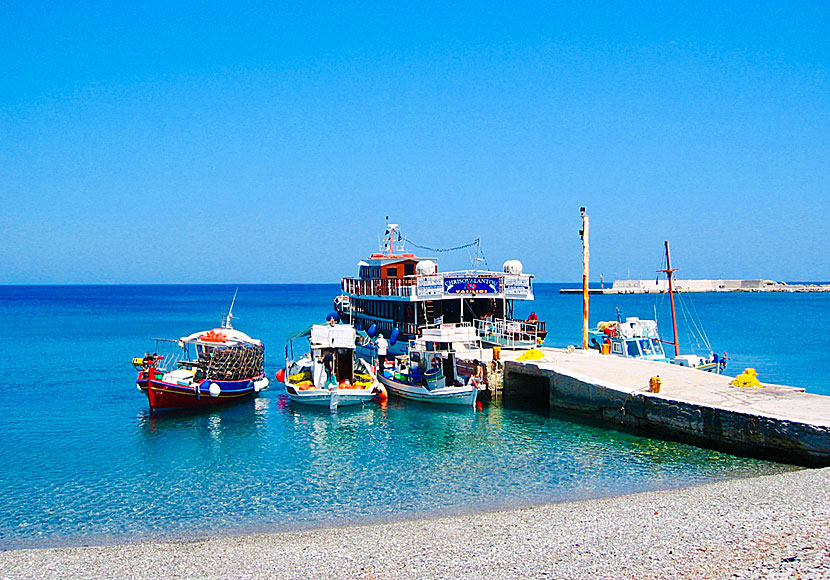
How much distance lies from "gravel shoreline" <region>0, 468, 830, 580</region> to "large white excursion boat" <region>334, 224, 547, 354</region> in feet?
71.5

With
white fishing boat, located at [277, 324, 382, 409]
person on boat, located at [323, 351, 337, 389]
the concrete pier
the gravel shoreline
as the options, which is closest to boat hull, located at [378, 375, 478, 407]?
white fishing boat, located at [277, 324, 382, 409]

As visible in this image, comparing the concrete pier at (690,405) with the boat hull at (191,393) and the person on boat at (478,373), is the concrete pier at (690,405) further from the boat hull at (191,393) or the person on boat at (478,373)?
the boat hull at (191,393)

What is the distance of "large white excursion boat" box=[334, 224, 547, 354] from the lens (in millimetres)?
37594

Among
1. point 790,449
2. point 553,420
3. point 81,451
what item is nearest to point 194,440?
point 81,451


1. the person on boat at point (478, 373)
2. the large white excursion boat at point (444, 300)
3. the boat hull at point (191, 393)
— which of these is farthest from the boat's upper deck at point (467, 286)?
the boat hull at point (191, 393)

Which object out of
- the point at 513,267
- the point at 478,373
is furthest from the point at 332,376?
the point at 513,267

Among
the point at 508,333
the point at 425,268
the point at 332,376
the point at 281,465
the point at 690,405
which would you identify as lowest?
the point at 281,465

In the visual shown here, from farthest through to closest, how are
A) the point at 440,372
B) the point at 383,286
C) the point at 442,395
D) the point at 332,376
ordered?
1. the point at 383,286
2. the point at 332,376
3. the point at 440,372
4. the point at 442,395

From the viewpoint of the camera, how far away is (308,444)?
2400cm

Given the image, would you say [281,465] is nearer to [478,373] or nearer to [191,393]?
[191,393]

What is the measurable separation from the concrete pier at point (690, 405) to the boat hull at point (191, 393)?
43.7 ft

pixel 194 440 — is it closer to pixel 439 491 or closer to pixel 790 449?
pixel 439 491

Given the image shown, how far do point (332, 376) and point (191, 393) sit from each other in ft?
21.6

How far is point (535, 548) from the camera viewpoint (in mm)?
12578
